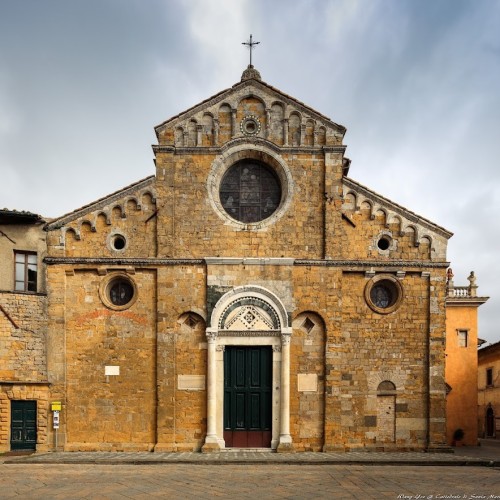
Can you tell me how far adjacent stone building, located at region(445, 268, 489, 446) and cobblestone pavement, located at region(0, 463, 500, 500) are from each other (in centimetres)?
648

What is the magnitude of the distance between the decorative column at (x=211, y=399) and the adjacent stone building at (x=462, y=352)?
1010 cm

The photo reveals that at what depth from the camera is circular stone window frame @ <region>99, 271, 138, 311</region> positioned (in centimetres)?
1906

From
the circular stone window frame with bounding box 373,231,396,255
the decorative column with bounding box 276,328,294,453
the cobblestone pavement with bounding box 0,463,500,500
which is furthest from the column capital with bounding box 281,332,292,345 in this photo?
the circular stone window frame with bounding box 373,231,396,255

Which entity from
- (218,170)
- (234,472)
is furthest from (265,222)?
(234,472)

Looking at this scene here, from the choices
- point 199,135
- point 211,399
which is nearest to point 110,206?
point 199,135

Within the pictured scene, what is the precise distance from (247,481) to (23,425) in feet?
27.4

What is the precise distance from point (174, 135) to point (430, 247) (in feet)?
30.5

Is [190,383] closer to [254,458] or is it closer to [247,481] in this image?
[254,458]

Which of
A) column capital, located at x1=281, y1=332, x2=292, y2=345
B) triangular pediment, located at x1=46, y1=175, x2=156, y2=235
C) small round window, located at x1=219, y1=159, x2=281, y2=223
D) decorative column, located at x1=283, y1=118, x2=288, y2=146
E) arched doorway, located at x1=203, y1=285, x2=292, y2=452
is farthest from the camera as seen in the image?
small round window, located at x1=219, y1=159, x2=281, y2=223

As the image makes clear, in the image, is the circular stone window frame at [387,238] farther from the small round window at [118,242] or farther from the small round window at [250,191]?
the small round window at [118,242]

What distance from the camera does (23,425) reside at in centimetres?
1850

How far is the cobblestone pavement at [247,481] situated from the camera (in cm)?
1255

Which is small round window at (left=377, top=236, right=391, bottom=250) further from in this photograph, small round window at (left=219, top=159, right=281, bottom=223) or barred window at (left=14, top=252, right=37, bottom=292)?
barred window at (left=14, top=252, right=37, bottom=292)

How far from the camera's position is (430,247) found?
1933cm
